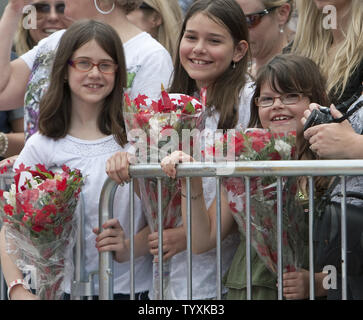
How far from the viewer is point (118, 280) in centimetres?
429

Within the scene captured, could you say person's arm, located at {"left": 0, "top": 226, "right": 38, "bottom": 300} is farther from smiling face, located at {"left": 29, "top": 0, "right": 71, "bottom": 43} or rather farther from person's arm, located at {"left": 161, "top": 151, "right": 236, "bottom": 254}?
smiling face, located at {"left": 29, "top": 0, "right": 71, "bottom": 43}

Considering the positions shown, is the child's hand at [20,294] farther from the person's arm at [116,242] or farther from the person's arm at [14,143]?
the person's arm at [14,143]

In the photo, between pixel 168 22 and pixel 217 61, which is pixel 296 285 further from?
pixel 168 22

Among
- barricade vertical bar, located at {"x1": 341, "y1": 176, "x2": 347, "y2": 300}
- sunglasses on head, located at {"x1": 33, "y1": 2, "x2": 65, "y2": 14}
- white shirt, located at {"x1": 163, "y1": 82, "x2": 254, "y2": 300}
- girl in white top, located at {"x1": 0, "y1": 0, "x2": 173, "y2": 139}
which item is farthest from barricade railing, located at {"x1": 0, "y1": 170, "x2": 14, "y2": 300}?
barricade vertical bar, located at {"x1": 341, "y1": 176, "x2": 347, "y2": 300}

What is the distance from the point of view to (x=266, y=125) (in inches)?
165

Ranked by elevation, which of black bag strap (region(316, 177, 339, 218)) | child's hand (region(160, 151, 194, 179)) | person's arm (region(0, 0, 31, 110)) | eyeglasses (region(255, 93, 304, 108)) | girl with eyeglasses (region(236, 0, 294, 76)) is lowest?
black bag strap (region(316, 177, 339, 218))

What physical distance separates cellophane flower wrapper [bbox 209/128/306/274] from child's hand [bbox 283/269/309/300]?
4 centimetres

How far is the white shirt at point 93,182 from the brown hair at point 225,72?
1.84 feet

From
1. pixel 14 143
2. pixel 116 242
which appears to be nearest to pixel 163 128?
pixel 116 242

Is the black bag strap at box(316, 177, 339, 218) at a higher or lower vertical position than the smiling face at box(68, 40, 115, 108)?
lower

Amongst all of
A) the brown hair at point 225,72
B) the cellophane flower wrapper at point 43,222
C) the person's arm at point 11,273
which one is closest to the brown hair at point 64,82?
the brown hair at point 225,72

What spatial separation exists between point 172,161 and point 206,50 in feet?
3.35

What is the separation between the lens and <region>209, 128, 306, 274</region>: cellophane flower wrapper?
3.69 metres

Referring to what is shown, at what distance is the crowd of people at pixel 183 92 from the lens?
3.96 meters
